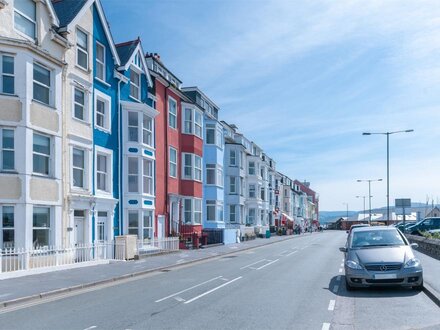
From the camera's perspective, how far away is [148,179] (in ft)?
99.0

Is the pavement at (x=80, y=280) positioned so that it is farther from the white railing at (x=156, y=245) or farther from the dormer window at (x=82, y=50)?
the dormer window at (x=82, y=50)

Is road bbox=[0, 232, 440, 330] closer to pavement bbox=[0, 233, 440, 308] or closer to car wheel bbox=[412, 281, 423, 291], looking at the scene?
car wheel bbox=[412, 281, 423, 291]

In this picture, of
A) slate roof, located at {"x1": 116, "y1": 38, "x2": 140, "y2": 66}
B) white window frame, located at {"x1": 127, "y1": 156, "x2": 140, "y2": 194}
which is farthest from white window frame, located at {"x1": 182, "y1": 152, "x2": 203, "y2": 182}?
slate roof, located at {"x1": 116, "y1": 38, "x2": 140, "y2": 66}

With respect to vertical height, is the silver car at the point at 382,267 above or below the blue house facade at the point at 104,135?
below

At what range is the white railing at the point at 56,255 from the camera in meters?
17.7

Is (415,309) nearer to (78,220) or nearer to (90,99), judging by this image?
(78,220)

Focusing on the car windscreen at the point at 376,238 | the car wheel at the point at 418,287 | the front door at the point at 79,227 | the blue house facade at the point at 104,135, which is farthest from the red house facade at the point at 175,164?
the car wheel at the point at 418,287

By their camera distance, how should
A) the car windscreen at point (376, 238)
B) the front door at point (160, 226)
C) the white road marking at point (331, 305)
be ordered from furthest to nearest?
the front door at point (160, 226), the car windscreen at point (376, 238), the white road marking at point (331, 305)

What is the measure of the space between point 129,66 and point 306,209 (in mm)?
109213

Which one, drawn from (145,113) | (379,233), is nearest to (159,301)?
(379,233)

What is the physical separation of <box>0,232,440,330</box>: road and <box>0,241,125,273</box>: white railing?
403 centimetres

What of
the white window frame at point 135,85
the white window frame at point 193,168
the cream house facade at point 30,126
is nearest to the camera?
the cream house facade at point 30,126

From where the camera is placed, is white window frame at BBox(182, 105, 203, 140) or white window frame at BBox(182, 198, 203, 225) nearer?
white window frame at BBox(182, 105, 203, 140)

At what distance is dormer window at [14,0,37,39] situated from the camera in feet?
64.8
